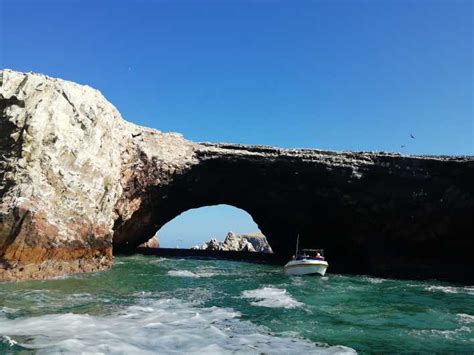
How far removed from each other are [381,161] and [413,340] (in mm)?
23864

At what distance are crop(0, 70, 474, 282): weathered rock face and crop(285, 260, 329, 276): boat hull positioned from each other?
631cm

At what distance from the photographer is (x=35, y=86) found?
2694 cm

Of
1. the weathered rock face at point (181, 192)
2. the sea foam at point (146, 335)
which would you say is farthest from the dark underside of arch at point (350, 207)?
the sea foam at point (146, 335)

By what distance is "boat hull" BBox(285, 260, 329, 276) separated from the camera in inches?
1218

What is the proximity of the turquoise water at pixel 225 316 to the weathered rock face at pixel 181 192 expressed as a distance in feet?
11.2

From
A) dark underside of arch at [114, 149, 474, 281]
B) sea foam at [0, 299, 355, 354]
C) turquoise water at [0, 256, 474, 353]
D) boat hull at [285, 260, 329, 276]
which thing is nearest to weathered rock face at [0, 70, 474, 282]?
dark underside of arch at [114, 149, 474, 281]

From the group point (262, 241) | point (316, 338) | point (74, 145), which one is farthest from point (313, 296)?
point (262, 241)

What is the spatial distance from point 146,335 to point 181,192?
29.1 meters

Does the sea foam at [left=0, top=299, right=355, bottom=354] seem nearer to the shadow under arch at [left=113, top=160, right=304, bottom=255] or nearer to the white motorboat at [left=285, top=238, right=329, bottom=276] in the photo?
the white motorboat at [left=285, top=238, right=329, bottom=276]

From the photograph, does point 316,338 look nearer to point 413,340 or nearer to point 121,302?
point 413,340

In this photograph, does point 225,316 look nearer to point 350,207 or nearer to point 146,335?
point 146,335

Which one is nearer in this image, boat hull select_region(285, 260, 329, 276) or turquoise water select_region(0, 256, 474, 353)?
turquoise water select_region(0, 256, 474, 353)

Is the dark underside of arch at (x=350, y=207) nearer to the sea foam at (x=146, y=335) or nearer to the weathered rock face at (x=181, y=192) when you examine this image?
the weathered rock face at (x=181, y=192)

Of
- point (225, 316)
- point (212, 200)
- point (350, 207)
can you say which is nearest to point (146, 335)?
point (225, 316)
